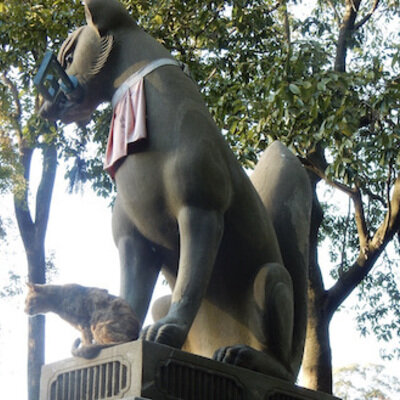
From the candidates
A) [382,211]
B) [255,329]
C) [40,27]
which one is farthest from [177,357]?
[382,211]

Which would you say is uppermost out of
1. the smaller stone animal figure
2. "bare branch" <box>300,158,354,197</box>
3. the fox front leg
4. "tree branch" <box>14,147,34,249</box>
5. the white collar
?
"tree branch" <box>14,147,34,249</box>

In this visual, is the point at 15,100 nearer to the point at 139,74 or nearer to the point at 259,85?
the point at 259,85

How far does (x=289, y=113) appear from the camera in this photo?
28.1ft

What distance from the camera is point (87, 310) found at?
379cm

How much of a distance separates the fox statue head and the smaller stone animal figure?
1205mm

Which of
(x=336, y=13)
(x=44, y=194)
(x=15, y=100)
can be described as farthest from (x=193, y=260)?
(x=44, y=194)

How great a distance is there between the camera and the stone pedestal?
3391mm

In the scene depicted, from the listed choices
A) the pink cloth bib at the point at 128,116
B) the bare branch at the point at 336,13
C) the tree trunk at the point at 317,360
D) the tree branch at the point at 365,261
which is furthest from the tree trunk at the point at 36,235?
the pink cloth bib at the point at 128,116

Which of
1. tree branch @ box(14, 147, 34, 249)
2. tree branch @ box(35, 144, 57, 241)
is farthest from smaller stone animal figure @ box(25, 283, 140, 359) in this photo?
tree branch @ box(14, 147, 34, 249)

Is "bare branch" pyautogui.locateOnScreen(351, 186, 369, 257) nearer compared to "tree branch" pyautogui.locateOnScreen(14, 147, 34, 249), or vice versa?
"bare branch" pyautogui.locateOnScreen(351, 186, 369, 257)

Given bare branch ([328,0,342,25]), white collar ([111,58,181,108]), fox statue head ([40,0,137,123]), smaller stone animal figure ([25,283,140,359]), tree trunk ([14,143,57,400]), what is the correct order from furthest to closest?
tree trunk ([14,143,57,400]), bare branch ([328,0,342,25]), fox statue head ([40,0,137,123]), white collar ([111,58,181,108]), smaller stone animal figure ([25,283,140,359])

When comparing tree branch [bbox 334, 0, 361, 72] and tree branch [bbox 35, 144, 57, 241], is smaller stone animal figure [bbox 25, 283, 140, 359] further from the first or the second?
tree branch [bbox 35, 144, 57, 241]

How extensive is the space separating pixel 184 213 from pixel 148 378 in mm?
962

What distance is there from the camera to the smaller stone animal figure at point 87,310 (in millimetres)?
3689
